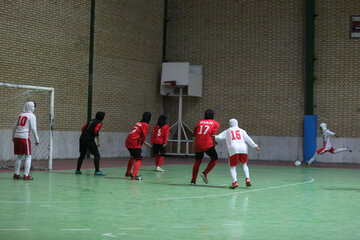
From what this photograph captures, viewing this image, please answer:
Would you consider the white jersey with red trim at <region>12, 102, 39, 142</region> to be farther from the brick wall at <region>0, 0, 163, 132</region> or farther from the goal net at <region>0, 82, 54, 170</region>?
the brick wall at <region>0, 0, 163, 132</region>

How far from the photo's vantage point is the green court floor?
759 cm

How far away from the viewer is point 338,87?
28.3 m

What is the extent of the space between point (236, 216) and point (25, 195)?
462 centimetres

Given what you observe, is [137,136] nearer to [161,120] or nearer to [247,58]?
[161,120]

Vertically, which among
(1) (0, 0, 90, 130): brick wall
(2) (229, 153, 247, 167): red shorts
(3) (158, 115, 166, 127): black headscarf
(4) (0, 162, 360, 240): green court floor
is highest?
(1) (0, 0, 90, 130): brick wall

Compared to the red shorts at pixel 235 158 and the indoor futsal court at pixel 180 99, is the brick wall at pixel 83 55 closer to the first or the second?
the indoor futsal court at pixel 180 99

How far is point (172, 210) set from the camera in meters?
9.74

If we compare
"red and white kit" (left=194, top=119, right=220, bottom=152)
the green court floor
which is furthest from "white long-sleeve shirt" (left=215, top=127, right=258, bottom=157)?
the green court floor

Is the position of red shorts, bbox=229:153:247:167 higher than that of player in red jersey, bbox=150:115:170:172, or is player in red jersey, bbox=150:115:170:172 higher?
player in red jersey, bbox=150:115:170:172

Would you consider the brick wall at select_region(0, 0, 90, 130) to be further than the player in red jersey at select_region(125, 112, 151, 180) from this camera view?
Yes

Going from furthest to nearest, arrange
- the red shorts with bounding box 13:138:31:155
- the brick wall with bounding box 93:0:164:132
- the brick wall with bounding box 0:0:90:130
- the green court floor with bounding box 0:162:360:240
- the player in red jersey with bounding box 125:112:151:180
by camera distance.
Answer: the brick wall with bounding box 93:0:164:132, the brick wall with bounding box 0:0:90:130, the player in red jersey with bounding box 125:112:151:180, the red shorts with bounding box 13:138:31:155, the green court floor with bounding box 0:162:360:240

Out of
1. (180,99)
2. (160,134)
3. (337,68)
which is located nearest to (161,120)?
(160,134)

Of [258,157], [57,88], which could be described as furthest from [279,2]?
[57,88]

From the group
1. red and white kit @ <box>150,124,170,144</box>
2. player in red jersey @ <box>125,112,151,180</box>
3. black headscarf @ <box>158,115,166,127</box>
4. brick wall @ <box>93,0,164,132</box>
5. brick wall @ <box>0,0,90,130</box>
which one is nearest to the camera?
player in red jersey @ <box>125,112,151,180</box>
